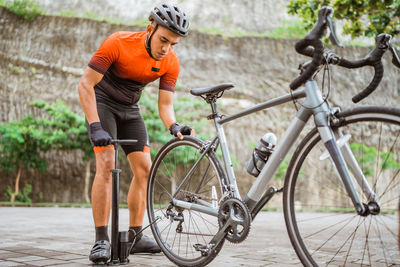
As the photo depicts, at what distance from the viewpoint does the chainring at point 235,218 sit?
7.77 ft

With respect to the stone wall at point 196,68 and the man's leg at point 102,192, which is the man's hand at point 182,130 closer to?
the man's leg at point 102,192

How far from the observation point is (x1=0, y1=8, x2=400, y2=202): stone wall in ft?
62.7

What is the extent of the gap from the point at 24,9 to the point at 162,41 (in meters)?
20.3

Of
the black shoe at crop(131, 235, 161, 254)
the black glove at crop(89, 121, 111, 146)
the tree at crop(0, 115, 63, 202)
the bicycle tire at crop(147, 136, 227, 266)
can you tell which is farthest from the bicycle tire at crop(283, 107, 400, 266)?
the tree at crop(0, 115, 63, 202)

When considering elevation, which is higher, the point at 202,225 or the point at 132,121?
the point at 132,121

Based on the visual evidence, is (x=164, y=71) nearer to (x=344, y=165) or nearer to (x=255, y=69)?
(x=344, y=165)

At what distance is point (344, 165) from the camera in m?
1.93

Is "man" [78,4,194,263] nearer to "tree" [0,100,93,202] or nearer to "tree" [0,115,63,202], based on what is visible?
"tree" [0,100,93,202]

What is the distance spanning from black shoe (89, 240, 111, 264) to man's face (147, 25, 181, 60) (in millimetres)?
1356

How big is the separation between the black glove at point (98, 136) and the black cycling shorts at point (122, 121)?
0.23m

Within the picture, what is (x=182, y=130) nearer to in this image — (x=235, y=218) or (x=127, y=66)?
(x=127, y=66)

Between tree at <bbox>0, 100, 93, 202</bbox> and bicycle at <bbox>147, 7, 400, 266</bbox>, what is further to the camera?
tree at <bbox>0, 100, 93, 202</bbox>

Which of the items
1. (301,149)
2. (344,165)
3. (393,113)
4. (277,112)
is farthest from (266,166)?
(277,112)

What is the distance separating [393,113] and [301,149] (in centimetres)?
46
